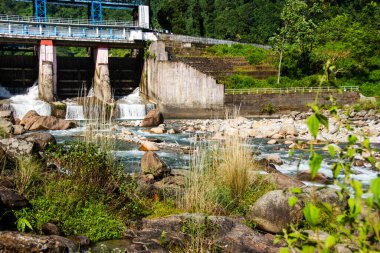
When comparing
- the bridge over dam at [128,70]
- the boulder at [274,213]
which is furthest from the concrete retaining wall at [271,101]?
the boulder at [274,213]

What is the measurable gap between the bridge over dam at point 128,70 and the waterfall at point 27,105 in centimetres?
69

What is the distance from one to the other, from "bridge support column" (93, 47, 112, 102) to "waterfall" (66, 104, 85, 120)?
7.72 feet

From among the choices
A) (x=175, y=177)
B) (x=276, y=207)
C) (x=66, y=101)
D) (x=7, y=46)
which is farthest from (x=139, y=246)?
(x=7, y=46)

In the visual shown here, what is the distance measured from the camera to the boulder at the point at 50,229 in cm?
654

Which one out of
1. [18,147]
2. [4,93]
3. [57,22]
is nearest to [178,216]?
[18,147]

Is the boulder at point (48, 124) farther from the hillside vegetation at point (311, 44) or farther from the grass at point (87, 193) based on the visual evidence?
the grass at point (87, 193)

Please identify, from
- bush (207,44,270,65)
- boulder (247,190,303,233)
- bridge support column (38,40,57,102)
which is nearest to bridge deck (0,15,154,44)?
bridge support column (38,40,57,102)

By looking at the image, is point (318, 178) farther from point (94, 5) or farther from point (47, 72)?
point (94, 5)

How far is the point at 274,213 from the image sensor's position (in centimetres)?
718

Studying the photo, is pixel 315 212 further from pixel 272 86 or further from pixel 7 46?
pixel 7 46

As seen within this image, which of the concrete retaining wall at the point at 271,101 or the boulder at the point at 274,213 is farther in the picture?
the concrete retaining wall at the point at 271,101

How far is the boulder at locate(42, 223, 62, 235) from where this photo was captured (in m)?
6.54

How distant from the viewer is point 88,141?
7.89m

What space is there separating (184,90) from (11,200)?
21.2m
